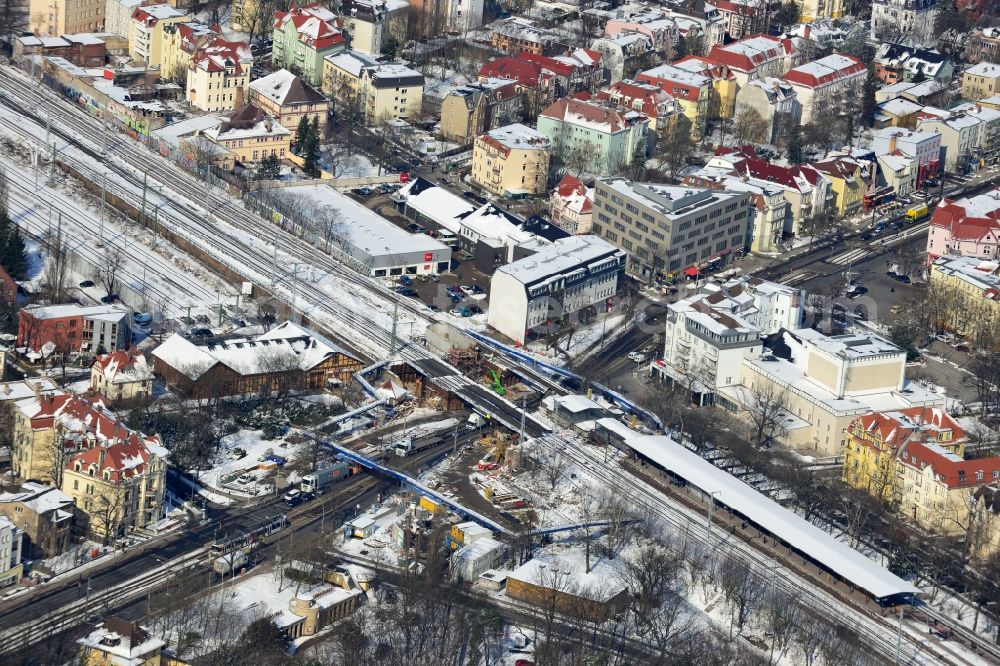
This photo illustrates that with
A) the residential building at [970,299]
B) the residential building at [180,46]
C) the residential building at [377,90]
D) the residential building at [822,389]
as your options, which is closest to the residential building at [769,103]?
the residential building at [377,90]

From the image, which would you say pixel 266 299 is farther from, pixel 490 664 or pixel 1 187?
pixel 490 664

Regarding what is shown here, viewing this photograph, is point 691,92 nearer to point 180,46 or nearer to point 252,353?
point 180,46

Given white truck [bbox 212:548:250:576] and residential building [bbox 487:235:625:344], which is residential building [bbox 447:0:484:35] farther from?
white truck [bbox 212:548:250:576]

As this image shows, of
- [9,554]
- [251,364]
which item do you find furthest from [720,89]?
[9,554]

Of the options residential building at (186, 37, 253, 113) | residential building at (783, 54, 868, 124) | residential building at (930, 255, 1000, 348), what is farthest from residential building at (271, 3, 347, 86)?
residential building at (930, 255, 1000, 348)

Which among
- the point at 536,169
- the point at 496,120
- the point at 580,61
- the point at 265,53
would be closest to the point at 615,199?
the point at 536,169

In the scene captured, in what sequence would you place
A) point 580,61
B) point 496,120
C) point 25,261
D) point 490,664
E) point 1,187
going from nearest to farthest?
point 490,664, point 25,261, point 1,187, point 496,120, point 580,61
